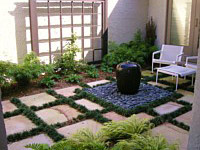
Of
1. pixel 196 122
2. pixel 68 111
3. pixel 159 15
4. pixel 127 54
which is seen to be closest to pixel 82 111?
pixel 68 111

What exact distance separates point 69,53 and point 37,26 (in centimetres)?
100

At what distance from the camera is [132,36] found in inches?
300

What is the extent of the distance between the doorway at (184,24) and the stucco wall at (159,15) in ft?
0.49

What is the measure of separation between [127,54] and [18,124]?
3807mm

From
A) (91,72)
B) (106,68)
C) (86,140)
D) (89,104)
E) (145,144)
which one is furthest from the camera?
(106,68)

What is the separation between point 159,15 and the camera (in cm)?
736

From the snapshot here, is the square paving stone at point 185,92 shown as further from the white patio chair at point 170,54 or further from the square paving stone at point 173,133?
the square paving stone at point 173,133

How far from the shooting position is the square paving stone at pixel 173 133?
299 cm

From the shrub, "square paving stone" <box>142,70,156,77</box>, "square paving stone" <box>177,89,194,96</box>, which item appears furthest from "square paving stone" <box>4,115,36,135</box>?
"square paving stone" <box>142,70,156,77</box>

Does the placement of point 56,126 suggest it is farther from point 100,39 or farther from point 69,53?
point 100,39

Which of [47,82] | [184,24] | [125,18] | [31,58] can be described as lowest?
[47,82]

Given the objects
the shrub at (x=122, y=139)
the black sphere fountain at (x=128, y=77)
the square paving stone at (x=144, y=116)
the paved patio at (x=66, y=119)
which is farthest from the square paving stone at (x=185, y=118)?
the black sphere fountain at (x=128, y=77)

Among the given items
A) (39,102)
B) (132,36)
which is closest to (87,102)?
(39,102)

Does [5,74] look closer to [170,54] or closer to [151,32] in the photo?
[170,54]
